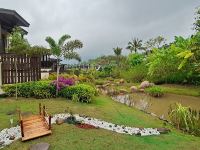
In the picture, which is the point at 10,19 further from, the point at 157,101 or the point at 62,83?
the point at 157,101

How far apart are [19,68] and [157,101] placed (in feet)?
28.7

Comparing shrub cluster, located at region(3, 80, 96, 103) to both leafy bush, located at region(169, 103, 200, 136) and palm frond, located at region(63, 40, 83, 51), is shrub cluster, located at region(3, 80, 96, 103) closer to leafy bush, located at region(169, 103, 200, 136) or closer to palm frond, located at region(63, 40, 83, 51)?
leafy bush, located at region(169, 103, 200, 136)

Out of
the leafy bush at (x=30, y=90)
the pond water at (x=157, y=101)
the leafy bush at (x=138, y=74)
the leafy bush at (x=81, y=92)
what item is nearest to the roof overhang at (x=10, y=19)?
the leafy bush at (x=30, y=90)

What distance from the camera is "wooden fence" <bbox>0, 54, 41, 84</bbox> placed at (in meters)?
14.6

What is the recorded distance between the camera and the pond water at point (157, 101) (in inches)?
646

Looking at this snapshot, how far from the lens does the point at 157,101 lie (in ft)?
62.6

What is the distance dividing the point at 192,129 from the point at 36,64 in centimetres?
865

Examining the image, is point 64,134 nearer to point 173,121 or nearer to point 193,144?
point 193,144

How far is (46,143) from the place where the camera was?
7762 millimetres

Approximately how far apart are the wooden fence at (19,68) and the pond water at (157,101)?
18.1 feet

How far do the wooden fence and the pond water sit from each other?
18.1 ft

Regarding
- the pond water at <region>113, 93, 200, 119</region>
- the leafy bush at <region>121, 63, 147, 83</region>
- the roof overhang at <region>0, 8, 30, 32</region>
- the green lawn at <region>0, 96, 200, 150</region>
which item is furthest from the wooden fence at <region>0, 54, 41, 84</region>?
the leafy bush at <region>121, 63, 147, 83</region>

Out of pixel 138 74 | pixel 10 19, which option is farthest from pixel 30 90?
pixel 138 74

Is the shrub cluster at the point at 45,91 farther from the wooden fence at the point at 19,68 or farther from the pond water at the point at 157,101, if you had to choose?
the pond water at the point at 157,101
